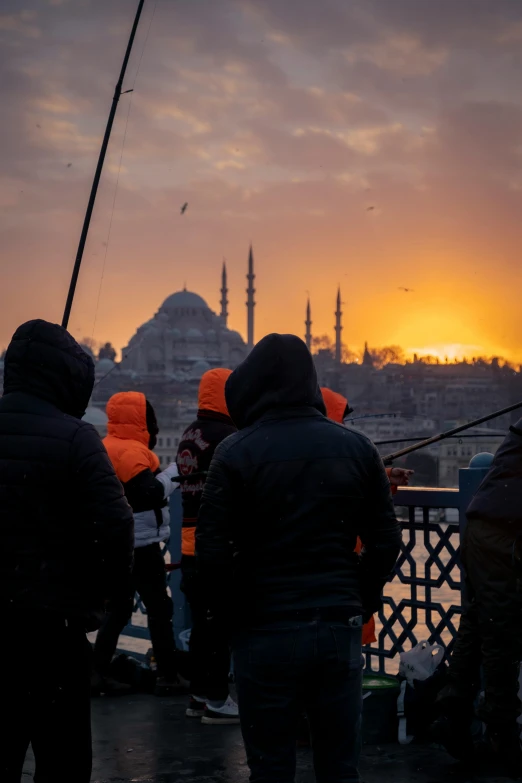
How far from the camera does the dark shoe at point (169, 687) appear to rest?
4.80 metres

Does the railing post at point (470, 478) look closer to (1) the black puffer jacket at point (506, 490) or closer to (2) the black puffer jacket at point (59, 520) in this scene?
(1) the black puffer jacket at point (506, 490)

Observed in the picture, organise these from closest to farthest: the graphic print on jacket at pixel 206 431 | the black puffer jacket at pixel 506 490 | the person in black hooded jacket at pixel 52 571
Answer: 1. the person in black hooded jacket at pixel 52 571
2. the black puffer jacket at pixel 506 490
3. the graphic print on jacket at pixel 206 431

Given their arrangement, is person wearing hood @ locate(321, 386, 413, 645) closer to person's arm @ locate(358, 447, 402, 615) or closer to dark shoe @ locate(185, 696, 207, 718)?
dark shoe @ locate(185, 696, 207, 718)

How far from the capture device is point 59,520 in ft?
8.02

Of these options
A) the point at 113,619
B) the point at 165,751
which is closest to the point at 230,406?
the point at 165,751

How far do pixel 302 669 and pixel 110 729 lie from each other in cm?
222

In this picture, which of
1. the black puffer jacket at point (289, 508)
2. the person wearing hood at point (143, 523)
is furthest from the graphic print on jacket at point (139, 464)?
the black puffer jacket at point (289, 508)

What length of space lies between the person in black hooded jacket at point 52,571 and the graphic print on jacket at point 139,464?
81.3 inches

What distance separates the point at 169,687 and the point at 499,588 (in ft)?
6.41

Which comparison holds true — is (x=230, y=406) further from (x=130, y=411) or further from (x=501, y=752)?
(x=130, y=411)

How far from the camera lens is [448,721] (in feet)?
11.9

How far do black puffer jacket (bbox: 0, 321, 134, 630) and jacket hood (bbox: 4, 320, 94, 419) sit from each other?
0.24 ft

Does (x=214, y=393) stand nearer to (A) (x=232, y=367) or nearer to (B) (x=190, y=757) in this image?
(B) (x=190, y=757)

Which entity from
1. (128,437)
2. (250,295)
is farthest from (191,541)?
(250,295)
